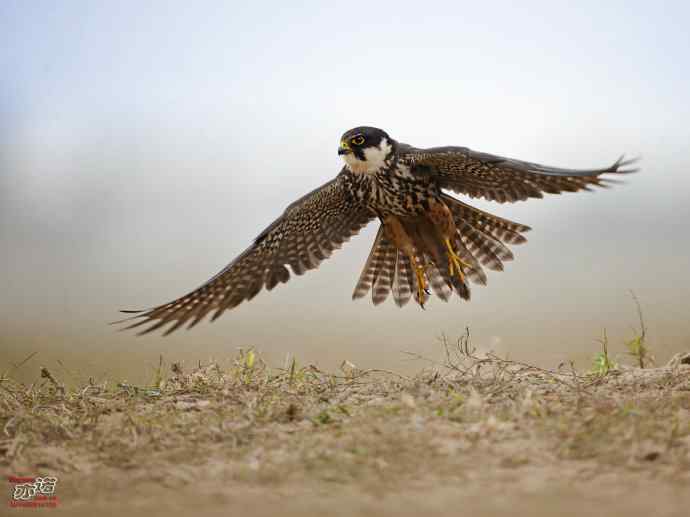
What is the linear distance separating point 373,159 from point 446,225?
2.55 ft

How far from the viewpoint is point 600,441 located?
349 cm

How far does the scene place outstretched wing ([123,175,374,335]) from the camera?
5680 mm

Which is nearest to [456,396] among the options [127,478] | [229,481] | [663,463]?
[663,463]

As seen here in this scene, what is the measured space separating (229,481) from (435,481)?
89 cm

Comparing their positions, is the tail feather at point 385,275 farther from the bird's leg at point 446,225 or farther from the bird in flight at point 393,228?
the bird's leg at point 446,225

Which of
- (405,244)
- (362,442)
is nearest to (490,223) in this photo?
(405,244)

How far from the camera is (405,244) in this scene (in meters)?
6.18

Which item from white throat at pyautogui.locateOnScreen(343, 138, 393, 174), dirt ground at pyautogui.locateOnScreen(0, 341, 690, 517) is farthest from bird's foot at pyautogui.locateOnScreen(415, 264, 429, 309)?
dirt ground at pyautogui.locateOnScreen(0, 341, 690, 517)

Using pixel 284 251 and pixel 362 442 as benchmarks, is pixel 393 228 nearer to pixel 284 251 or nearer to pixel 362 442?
pixel 284 251

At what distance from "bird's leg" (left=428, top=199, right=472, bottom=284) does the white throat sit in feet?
1.68

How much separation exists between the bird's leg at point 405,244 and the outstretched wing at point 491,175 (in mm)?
474

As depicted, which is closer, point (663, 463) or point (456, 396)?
point (663, 463)

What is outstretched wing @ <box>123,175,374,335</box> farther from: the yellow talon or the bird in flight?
the yellow talon

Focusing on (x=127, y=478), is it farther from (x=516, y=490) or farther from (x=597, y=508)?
(x=597, y=508)
